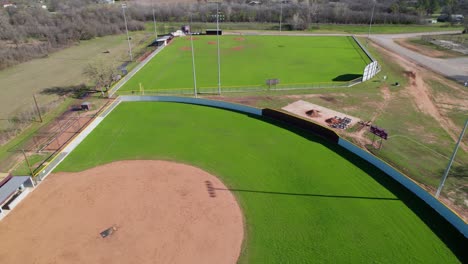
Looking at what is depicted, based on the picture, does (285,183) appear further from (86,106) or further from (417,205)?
(86,106)

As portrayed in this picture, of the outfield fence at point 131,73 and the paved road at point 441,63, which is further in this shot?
the paved road at point 441,63

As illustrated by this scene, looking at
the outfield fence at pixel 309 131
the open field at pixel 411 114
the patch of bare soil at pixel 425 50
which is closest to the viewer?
the outfield fence at pixel 309 131

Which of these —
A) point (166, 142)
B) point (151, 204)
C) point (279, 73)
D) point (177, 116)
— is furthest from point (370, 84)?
point (151, 204)

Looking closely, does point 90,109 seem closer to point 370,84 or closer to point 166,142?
point 166,142

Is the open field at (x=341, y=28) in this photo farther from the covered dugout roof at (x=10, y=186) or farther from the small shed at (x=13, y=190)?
the covered dugout roof at (x=10, y=186)

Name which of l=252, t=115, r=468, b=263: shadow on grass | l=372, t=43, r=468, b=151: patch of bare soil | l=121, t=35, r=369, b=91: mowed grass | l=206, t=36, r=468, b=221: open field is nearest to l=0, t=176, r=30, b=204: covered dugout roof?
l=121, t=35, r=369, b=91: mowed grass

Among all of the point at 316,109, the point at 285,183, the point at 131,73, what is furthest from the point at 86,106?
the point at 316,109

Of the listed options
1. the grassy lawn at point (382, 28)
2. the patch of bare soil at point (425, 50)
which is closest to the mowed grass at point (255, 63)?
the patch of bare soil at point (425, 50)
